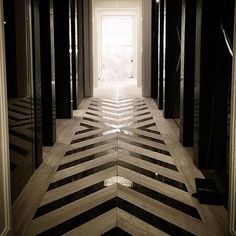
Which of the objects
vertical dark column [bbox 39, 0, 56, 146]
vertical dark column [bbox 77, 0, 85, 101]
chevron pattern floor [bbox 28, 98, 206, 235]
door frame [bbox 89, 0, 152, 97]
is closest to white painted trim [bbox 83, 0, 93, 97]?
door frame [bbox 89, 0, 152, 97]

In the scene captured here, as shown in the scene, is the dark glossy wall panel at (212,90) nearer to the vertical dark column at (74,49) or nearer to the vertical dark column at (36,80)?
the vertical dark column at (36,80)

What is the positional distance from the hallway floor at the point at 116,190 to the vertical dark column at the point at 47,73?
23 centimetres

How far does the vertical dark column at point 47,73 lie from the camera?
16.6 ft

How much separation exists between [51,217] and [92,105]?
5.94m

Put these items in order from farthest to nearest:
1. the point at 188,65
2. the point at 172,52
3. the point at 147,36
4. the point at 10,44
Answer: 1. the point at 147,36
2. the point at 172,52
3. the point at 188,65
4. the point at 10,44

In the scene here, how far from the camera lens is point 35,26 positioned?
4.13 metres

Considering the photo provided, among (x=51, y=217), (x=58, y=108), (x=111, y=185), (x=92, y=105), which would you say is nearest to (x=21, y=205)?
(x=51, y=217)

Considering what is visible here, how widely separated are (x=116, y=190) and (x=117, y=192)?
5cm

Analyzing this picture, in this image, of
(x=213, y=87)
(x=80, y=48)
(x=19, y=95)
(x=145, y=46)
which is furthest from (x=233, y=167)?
(x=145, y=46)

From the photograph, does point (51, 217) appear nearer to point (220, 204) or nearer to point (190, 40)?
point (220, 204)

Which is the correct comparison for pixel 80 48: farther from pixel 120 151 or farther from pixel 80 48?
pixel 120 151

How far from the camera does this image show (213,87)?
3961mm

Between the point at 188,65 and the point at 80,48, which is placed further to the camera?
the point at 80,48

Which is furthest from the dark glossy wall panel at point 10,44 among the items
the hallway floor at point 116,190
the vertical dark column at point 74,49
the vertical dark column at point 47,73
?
the vertical dark column at point 74,49
